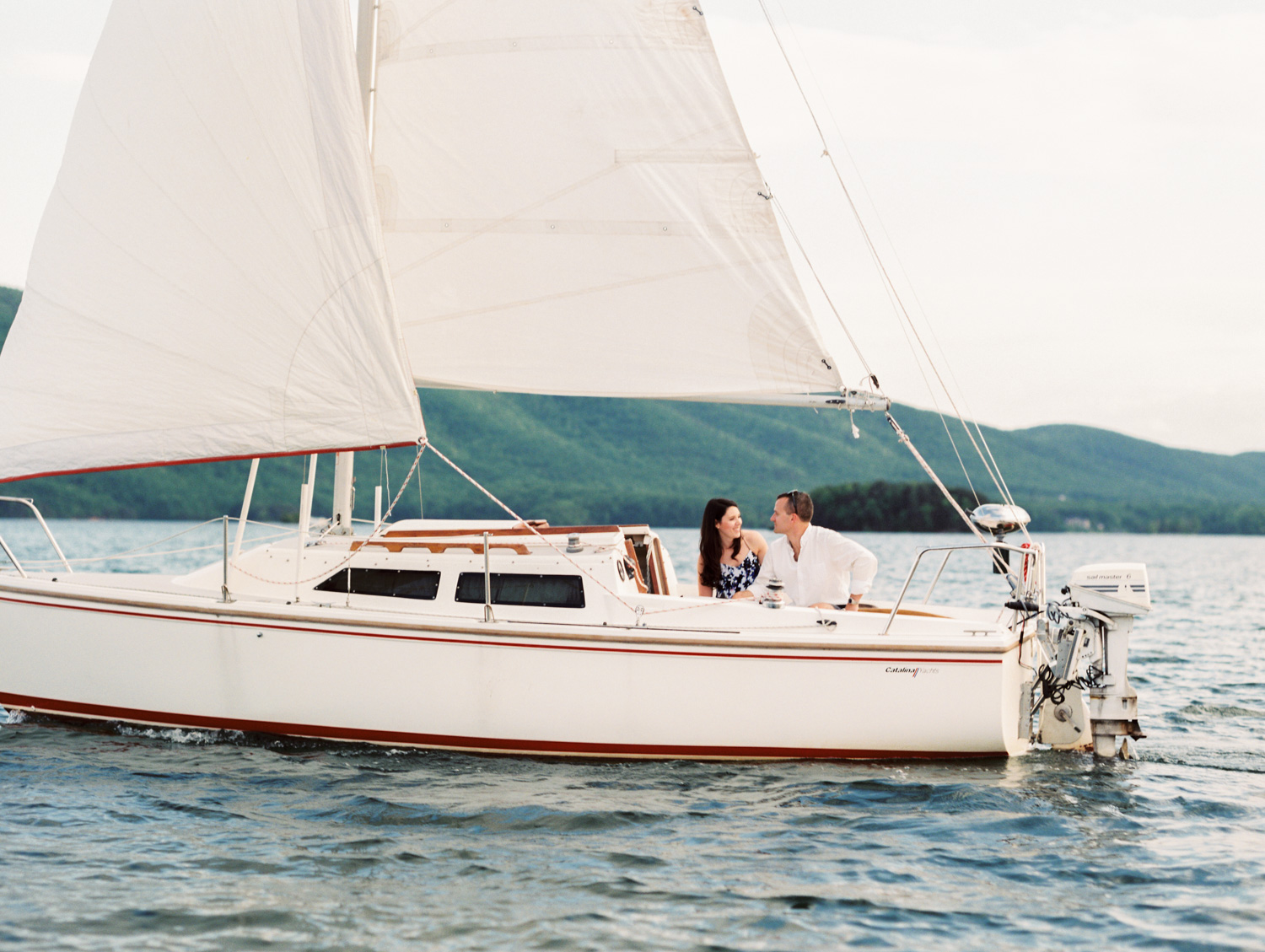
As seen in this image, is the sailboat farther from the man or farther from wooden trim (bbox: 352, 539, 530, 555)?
the man

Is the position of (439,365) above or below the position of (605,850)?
above

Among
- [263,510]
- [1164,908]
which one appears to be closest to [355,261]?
[1164,908]

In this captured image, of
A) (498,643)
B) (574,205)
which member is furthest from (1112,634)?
(574,205)

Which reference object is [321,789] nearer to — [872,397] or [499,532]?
[499,532]

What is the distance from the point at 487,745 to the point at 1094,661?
4.44 metres

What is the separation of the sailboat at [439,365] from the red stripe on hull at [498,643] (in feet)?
0.09

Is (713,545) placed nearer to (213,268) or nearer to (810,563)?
(810,563)

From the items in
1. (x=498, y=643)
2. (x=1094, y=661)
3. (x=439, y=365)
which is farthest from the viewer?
(x=439, y=365)

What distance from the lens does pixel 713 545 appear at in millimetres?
8898

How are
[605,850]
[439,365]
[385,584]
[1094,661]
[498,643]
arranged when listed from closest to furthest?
[605,850]
[498,643]
[1094,661]
[385,584]
[439,365]

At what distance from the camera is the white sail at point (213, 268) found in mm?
8070

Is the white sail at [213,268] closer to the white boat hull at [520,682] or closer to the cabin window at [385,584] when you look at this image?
the cabin window at [385,584]

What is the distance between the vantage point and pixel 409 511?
141 m

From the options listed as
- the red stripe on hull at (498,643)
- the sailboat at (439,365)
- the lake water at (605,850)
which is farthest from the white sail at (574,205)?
the lake water at (605,850)
